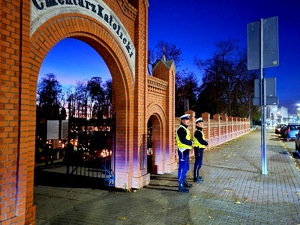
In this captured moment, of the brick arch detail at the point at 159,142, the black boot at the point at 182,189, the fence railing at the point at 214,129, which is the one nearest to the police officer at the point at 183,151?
the black boot at the point at 182,189

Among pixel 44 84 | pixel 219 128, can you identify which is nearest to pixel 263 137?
pixel 219 128

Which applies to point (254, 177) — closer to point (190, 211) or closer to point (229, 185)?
point (229, 185)

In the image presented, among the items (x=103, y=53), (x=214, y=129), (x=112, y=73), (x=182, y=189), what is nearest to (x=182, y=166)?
(x=182, y=189)

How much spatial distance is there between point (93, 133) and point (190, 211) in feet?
12.1

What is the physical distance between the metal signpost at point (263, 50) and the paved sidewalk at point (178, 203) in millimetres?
2426

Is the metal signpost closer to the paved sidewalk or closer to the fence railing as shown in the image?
the paved sidewalk

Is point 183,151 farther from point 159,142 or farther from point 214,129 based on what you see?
point 214,129

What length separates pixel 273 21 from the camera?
9.26 metres

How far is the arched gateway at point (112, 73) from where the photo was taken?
349cm

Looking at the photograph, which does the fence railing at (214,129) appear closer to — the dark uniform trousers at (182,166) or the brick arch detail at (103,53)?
the dark uniform trousers at (182,166)

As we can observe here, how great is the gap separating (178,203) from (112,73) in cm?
376

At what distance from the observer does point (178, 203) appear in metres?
5.66

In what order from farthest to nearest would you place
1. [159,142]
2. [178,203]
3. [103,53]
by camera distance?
[159,142] < [103,53] < [178,203]

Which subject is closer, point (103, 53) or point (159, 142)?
point (103, 53)
